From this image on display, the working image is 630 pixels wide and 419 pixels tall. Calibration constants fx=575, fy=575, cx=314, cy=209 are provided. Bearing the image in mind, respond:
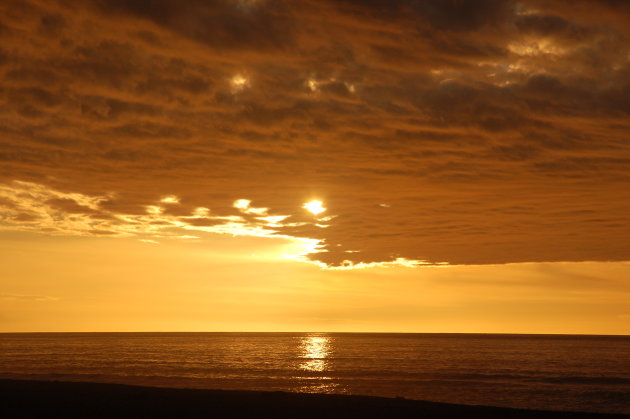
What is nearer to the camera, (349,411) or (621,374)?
(349,411)

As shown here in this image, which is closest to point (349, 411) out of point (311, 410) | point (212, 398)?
point (311, 410)

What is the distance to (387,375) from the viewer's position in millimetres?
61344

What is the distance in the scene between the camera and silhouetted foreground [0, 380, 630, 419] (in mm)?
28906

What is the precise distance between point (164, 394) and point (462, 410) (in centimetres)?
1774

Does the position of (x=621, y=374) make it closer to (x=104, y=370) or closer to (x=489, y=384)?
(x=489, y=384)

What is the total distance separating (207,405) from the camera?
31609 millimetres

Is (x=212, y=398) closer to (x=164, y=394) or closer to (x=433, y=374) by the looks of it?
(x=164, y=394)

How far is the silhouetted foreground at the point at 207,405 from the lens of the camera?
28906 millimetres

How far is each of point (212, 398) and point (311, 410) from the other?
6956 millimetres

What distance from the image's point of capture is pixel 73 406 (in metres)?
30.0

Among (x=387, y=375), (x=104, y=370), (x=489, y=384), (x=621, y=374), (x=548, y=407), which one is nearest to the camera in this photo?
(x=548, y=407)

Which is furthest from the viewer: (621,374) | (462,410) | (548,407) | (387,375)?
(621,374)

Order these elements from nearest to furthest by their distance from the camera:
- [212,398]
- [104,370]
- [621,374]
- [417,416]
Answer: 1. [417,416]
2. [212,398]
3. [104,370]
4. [621,374]

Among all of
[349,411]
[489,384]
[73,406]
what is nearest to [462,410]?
[349,411]
